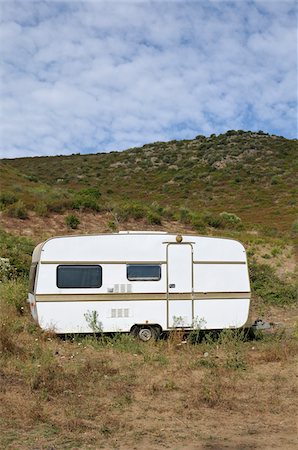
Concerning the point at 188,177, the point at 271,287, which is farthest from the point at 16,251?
the point at 188,177

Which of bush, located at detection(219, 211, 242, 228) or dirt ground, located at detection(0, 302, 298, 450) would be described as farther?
bush, located at detection(219, 211, 242, 228)

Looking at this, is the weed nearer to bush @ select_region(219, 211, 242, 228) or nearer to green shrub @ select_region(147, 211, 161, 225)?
green shrub @ select_region(147, 211, 161, 225)

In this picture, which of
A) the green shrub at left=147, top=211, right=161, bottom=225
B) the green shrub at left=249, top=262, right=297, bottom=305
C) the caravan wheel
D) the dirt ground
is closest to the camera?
the dirt ground

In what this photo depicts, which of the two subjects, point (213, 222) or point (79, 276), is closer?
point (79, 276)

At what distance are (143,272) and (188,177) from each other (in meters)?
45.2

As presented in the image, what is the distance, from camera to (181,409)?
6.83 meters

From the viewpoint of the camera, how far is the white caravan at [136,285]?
10.9 metres

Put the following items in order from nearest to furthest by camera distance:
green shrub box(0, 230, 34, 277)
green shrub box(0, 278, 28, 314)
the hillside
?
green shrub box(0, 278, 28, 314), green shrub box(0, 230, 34, 277), the hillside

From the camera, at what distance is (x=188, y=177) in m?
55.8

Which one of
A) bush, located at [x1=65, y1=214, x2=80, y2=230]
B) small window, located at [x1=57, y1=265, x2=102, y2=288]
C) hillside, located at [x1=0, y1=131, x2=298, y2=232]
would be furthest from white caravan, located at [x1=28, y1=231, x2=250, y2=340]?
hillside, located at [x1=0, y1=131, x2=298, y2=232]

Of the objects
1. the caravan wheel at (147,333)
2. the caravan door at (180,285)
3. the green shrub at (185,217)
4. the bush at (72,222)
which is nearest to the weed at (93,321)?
the caravan wheel at (147,333)

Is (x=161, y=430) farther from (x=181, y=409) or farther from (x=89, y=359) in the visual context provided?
(x=89, y=359)

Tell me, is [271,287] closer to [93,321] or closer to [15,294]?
[93,321]

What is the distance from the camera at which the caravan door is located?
11211mm
